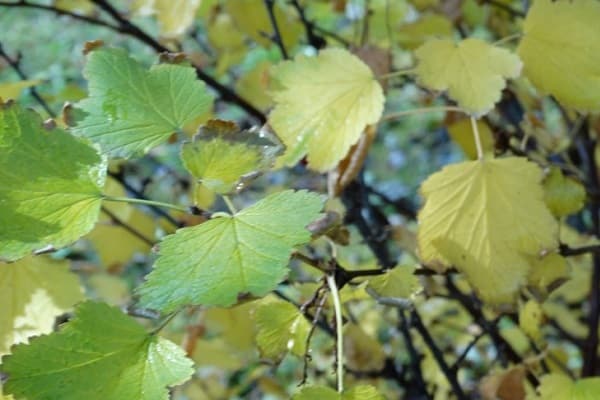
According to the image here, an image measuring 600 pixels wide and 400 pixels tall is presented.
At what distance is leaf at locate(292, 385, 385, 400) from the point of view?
49 centimetres

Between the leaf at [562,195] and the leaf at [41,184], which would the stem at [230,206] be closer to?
the leaf at [41,184]

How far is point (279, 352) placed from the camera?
63 centimetres

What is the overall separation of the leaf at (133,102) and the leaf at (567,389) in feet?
1.25

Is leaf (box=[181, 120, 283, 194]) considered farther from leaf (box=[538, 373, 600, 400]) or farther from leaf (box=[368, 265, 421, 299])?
leaf (box=[538, 373, 600, 400])

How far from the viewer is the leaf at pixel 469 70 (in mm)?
700

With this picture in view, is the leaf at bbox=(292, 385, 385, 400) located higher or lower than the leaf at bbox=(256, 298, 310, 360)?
higher

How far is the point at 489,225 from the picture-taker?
69 centimetres

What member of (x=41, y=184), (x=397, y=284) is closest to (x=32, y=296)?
(x=41, y=184)

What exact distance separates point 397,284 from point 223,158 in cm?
15

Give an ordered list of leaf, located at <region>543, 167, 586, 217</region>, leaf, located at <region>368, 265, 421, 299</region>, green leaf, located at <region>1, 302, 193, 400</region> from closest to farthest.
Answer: green leaf, located at <region>1, 302, 193, 400</region>, leaf, located at <region>368, 265, 421, 299</region>, leaf, located at <region>543, 167, 586, 217</region>

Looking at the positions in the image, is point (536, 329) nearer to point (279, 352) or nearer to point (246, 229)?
point (279, 352)

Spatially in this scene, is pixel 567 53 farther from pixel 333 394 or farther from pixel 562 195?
pixel 333 394

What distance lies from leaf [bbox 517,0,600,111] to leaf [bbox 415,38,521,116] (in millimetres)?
39

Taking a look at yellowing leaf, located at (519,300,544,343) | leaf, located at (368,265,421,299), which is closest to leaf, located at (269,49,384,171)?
leaf, located at (368,265,421,299)
